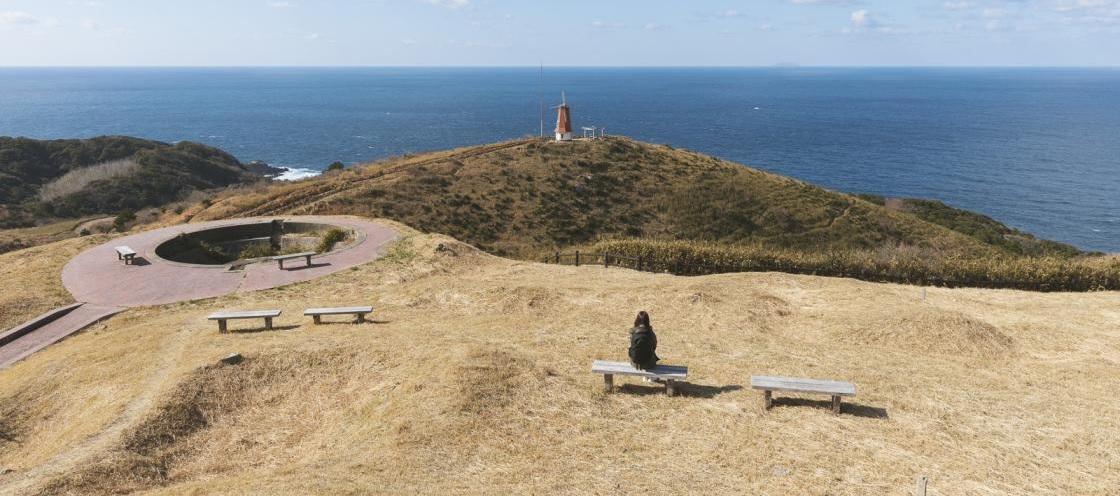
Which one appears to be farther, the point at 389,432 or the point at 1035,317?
the point at 1035,317

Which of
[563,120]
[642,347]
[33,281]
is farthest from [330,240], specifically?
[563,120]

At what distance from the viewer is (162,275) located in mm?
20359

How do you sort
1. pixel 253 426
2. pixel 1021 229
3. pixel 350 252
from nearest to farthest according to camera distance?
pixel 253 426 → pixel 350 252 → pixel 1021 229

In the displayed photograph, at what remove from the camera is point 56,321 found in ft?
55.6

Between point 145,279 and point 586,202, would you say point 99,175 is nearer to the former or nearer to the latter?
point 586,202

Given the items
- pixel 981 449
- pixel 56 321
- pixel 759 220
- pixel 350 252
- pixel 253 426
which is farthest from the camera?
pixel 759 220

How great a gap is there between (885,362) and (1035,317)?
7.37 metres

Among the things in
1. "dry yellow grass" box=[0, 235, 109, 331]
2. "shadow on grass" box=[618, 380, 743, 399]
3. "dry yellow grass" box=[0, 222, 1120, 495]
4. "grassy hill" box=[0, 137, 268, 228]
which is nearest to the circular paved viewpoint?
"dry yellow grass" box=[0, 235, 109, 331]

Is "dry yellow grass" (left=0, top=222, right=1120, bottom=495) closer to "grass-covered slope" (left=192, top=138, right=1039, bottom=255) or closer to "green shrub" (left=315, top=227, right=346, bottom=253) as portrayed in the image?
"green shrub" (left=315, top=227, right=346, bottom=253)

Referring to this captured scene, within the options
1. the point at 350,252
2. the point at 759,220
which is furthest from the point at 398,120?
the point at 350,252

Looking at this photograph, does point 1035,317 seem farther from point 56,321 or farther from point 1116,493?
point 56,321

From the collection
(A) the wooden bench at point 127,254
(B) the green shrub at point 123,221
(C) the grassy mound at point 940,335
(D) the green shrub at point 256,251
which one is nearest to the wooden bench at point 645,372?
(C) the grassy mound at point 940,335

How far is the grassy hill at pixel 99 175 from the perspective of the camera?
61969 mm

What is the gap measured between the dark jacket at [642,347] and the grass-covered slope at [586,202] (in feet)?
70.2
